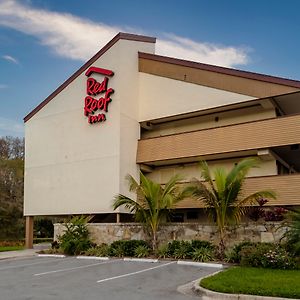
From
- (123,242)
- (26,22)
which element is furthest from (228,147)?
(26,22)

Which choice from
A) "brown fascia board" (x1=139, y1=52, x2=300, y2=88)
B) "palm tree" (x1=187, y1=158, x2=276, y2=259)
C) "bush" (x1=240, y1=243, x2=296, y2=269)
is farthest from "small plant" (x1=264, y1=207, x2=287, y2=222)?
"brown fascia board" (x1=139, y1=52, x2=300, y2=88)

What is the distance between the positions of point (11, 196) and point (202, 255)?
2769 cm

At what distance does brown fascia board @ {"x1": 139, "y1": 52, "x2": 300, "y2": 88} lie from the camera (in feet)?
67.9

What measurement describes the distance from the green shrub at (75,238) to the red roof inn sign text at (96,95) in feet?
18.9

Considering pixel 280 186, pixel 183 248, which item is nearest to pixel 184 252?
pixel 183 248

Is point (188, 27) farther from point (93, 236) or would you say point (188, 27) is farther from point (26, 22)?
point (93, 236)

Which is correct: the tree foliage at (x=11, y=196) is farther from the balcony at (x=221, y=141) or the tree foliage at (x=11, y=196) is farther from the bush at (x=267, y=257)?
the bush at (x=267, y=257)

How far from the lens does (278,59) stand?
17.4m

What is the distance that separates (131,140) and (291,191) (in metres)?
9.21

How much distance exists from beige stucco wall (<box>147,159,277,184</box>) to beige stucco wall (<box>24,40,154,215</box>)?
2.08m

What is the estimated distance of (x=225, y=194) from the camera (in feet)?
56.0

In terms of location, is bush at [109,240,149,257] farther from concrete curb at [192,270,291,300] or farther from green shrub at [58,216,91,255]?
concrete curb at [192,270,291,300]

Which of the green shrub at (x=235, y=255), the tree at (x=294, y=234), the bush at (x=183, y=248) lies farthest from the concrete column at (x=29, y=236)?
the tree at (x=294, y=234)

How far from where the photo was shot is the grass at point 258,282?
31.0 feet
